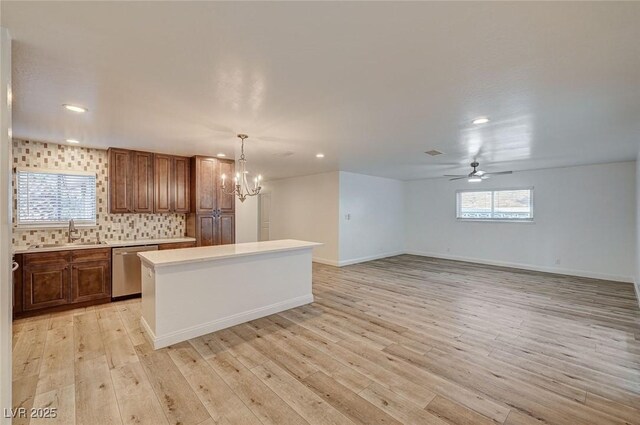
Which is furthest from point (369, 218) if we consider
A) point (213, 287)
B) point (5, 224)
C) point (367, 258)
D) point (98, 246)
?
point (5, 224)

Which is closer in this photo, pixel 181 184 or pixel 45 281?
pixel 45 281

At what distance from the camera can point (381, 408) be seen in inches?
80.5

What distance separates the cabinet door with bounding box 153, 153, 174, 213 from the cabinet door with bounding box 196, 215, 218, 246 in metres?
0.56

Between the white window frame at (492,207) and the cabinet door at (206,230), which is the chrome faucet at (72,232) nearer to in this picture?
the cabinet door at (206,230)

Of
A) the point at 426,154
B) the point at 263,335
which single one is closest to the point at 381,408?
the point at 263,335

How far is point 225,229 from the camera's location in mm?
5516

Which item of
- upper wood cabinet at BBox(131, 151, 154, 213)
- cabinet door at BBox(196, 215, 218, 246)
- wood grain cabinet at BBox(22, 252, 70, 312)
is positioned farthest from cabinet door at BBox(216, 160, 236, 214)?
wood grain cabinet at BBox(22, 252, 70, 312)

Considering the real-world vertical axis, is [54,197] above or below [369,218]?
above

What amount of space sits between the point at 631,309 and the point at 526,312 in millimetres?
1589

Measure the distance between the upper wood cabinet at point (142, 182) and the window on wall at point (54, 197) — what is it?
646 millimetres

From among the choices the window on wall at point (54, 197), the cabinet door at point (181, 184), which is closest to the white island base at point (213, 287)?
the cabinet door at point (181, 184)

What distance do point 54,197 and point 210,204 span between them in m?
2.22

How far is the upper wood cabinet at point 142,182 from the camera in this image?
15.4 ft

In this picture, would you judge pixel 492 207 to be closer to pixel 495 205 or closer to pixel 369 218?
pixel 495 205
